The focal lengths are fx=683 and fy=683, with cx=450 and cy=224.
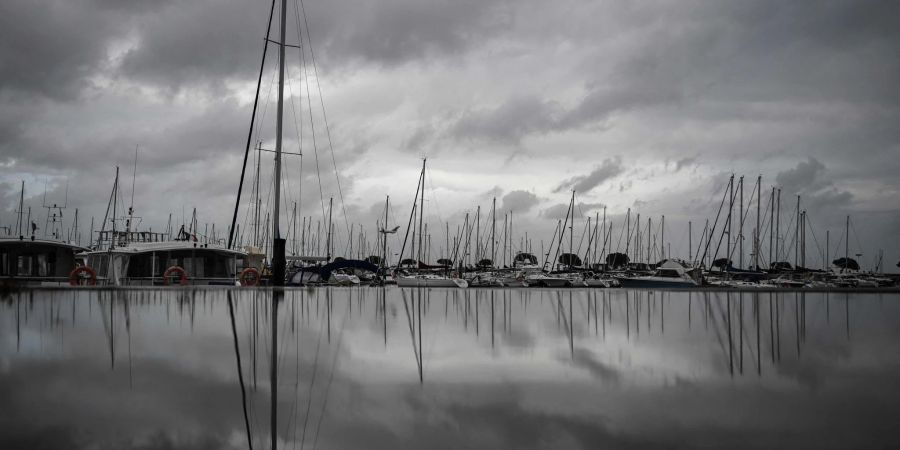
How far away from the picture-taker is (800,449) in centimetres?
437

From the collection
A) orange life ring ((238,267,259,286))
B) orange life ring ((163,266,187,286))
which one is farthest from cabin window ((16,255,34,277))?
orange life ring ((238,267,259,286))

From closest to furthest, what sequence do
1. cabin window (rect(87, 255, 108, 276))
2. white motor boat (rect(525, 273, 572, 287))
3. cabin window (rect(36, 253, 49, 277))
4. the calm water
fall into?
the calm water
cabin window (rect(36, 253, 49, 277))
cabin window (rect(87, 255, 108, 276))
white motor boat (rect(525, 273, 572, 287))

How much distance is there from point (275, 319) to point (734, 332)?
8.15 meters

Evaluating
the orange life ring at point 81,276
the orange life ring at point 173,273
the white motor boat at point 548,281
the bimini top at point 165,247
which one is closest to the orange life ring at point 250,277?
the bimini top at point 165,247

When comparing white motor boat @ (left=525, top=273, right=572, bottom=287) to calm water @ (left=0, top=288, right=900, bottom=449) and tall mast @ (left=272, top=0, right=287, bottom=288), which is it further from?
calm water @ (left=0, top=288, right=900, bottom=449)

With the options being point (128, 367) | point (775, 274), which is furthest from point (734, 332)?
point (775, 274)

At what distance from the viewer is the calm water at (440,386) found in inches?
186

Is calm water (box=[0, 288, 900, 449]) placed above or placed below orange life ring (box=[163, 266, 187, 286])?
below

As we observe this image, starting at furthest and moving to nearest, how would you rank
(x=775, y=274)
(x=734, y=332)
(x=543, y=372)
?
(x=775, y=274) → (x=734, y=332) → (x=543, y=372)

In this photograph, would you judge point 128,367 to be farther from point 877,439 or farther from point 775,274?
point 775,274

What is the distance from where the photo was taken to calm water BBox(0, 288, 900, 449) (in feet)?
15.5

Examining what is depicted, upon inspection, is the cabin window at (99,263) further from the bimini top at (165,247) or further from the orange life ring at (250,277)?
the orange life ring at (250,277)

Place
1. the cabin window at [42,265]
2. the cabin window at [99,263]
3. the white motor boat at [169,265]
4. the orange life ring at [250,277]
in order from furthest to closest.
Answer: the cabin window at [99,263] → the cabin window at [42,265] → the orange life ring at [250,277] → the white motor boat at [169,265]

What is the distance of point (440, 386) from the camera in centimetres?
649
